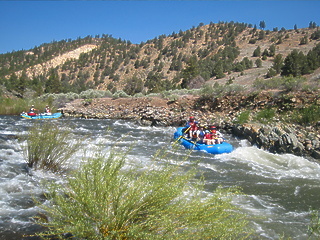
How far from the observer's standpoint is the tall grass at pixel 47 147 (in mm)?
5773

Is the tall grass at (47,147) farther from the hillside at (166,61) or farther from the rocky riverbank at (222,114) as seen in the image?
the hillside at (166,61)

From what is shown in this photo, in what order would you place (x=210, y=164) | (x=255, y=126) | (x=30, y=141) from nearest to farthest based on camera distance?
(x=30, y=141), (x=210, y=164), (x=255, y=126)

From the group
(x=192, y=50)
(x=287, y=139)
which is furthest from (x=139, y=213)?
(x=192, y=50)

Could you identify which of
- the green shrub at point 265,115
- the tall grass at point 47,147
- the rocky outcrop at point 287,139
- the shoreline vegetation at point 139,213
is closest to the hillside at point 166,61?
the green shrub at point 265,115

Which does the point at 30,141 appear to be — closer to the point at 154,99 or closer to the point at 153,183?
the point at 153,183

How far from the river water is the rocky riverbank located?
786mm

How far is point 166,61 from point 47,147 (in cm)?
4492

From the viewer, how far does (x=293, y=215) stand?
5.11m

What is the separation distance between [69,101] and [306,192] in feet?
78.2

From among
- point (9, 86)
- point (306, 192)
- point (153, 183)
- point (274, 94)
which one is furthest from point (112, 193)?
point (9, 86)

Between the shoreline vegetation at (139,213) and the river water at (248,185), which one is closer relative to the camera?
the shoreline vegetation at (139,213)

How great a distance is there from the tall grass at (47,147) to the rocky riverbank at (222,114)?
751 centimetres

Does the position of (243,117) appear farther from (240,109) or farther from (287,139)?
(287,139)

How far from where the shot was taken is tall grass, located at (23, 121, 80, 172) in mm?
5773
